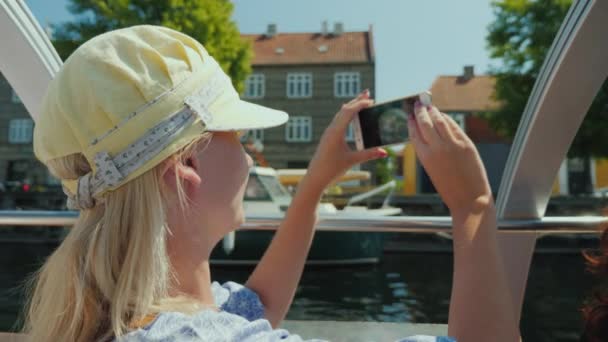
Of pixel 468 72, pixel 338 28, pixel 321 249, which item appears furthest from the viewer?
pixel 468 72

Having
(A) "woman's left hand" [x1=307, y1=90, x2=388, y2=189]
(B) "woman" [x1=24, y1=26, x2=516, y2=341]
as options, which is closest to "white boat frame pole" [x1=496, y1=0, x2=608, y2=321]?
(A) "woman's left hand" [x1=307, y1=90, x2=388, y2=189]

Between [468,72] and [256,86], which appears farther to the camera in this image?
[468,72]

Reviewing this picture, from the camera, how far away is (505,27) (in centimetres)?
1998

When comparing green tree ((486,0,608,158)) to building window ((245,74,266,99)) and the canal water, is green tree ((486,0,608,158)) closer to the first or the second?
the canal water

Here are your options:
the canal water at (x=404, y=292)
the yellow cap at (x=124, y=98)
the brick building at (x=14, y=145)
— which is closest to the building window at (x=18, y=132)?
the brick building at (x=14, y=145)

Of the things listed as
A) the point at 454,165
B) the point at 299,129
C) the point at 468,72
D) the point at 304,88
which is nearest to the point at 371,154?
the point at 454,165

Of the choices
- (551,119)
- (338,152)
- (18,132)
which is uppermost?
(338,152)

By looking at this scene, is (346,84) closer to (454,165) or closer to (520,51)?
(520,51)

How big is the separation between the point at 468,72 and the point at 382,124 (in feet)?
113

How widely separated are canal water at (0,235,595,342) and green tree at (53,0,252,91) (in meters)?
7.99

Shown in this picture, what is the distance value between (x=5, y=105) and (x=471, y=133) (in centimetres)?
2284

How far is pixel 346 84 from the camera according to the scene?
2875cm

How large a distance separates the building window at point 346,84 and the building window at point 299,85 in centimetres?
147

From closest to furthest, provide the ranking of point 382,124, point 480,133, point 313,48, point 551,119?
point 382,124
point 551,119
point 480,133
point 313,48
